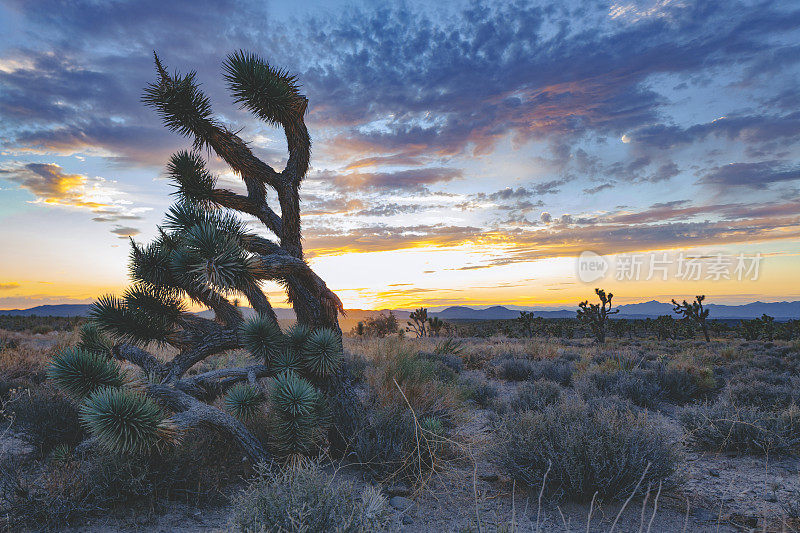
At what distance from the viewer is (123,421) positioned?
3.69 m

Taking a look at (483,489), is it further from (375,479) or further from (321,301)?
(321,301)

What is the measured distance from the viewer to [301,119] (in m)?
6.03

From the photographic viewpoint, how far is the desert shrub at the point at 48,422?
5730 mm

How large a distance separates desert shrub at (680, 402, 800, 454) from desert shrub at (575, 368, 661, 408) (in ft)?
6.92

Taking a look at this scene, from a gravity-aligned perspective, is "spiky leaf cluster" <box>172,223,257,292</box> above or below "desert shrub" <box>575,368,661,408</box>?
above

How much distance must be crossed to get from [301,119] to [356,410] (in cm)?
412

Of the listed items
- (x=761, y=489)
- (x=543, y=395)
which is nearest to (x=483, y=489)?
(x=761, y=489)

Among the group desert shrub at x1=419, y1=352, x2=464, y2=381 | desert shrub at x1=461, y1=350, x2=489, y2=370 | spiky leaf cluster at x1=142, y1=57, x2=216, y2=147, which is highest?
spiky leaf cluster at x1=142, y1=57, x2=216, y2=147

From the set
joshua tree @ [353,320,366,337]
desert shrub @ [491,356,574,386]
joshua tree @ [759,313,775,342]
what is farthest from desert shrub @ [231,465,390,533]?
joshua tree @ [759,313,775,342]

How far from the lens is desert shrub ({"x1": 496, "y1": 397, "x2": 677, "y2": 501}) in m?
4.57

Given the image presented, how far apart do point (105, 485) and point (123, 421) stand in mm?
1096

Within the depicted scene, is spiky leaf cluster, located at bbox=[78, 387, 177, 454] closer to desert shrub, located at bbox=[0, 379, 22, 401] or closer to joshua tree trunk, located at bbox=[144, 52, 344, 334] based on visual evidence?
joshua tree trunk, located at bbox=[144, 52, 344, 334]

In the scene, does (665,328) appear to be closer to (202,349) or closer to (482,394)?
(482,394)

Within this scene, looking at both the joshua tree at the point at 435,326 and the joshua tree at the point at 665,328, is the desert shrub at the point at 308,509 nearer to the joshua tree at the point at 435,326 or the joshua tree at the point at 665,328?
the joshua tree at the point at 435,326
